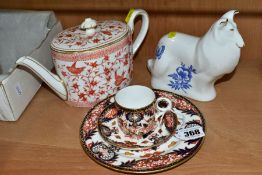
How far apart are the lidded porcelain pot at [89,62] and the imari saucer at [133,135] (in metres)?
0.06

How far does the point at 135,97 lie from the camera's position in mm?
651

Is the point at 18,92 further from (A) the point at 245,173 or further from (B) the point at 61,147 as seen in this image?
(A) the point at 245,173

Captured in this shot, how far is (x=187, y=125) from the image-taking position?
66cm

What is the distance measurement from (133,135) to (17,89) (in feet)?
0.86

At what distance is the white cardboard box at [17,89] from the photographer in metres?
0.69

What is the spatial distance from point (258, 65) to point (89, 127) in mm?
431

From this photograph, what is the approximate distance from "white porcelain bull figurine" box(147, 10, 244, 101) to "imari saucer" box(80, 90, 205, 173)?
6cm

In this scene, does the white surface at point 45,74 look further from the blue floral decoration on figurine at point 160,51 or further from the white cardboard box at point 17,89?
the blue floral decoration on figurine at point 160,51

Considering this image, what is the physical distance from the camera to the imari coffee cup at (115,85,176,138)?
63 cm

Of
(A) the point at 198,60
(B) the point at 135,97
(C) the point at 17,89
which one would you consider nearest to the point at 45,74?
(C) the point at 17,89

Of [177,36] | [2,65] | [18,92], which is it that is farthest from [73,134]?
[2,65]

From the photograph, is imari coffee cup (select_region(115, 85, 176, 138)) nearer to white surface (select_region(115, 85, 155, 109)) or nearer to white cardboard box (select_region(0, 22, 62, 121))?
white surface (select_region(115, 85, 155, 109))

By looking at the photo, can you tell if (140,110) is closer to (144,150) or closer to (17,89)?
(144,150)

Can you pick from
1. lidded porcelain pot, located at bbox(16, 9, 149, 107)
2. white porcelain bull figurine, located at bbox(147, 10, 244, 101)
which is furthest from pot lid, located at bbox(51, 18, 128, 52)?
white porcelain bull figurine, located at bbox(147, 10, 244, 101)
